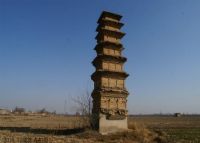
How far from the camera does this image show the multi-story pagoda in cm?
2488

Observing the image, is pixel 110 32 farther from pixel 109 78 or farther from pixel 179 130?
pixel 179 130

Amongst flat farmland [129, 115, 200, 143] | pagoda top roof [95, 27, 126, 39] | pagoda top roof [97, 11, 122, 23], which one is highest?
pagoda top roof [97, 11, 122, 23]

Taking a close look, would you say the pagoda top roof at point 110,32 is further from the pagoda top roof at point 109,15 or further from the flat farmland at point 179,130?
the flat farmland at point 179,130

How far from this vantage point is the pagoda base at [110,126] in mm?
24333

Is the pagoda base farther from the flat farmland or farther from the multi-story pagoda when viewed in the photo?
the flat farmland

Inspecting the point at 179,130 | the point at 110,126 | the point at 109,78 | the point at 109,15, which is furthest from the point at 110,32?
the point at 179,130

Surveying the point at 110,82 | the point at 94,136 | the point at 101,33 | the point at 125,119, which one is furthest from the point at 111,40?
the point at 94,136

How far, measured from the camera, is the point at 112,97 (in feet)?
83.6

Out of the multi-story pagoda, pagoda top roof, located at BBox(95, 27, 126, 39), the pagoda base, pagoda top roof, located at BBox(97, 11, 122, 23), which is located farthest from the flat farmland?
pagoda top roof, located at BBox(97, 11, 122, 23)

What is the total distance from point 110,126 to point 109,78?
14.4 feet

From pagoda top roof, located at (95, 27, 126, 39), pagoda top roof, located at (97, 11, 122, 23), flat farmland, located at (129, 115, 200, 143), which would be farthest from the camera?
flat farmland, located at (129, 115, 200, 143)

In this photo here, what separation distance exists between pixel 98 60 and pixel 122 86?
3379 mm

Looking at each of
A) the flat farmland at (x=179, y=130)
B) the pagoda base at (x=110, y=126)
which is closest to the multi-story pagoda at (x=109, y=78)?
the pagoda base at (x=110, y=126)

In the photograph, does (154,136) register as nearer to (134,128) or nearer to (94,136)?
(134,128)
